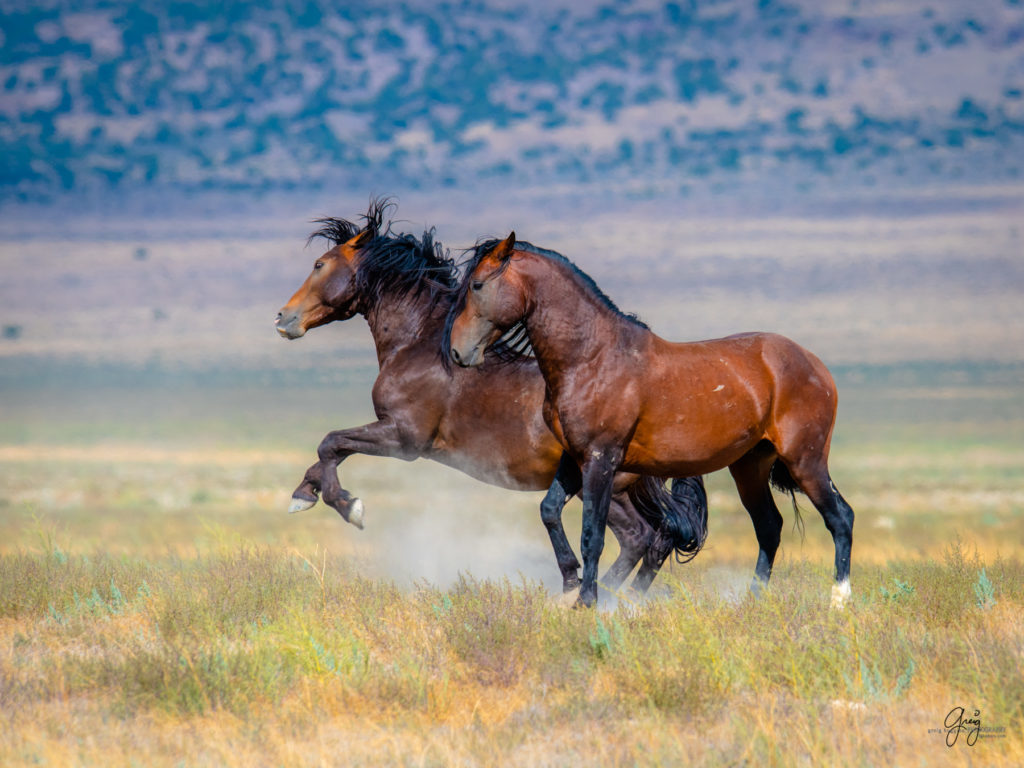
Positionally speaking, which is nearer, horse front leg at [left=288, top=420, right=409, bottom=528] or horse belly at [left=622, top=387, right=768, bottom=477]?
horse belly at [left=622, top=387, right=768, bottom=477]

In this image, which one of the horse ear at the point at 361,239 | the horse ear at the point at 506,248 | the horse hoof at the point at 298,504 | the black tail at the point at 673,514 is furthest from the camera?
the horse ear at the point at 361,239

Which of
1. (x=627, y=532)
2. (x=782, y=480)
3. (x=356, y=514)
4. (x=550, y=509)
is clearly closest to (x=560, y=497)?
(x=550, y=509)

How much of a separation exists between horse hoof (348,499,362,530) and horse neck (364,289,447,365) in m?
1.16

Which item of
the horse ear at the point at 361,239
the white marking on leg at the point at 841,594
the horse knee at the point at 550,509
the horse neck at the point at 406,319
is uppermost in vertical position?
the horse ear at the point at 361,239

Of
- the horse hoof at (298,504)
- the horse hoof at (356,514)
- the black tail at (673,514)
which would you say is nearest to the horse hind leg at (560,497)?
the black tail at (673,514)

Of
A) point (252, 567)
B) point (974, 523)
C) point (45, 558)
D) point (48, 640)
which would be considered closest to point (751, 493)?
point (252, 567)

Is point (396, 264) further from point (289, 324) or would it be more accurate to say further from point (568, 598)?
point (568, 598)

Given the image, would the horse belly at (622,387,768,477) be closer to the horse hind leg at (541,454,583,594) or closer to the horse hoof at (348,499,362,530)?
the horse hind leg at (541,454,583,594)

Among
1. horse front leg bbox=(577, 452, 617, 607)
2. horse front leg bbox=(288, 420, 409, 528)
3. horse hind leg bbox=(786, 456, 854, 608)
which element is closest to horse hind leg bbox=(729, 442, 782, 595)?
horse hind leg bbox=(786, 456, 854, 608)

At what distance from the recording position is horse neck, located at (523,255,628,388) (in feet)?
22.0

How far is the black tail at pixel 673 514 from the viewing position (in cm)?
850

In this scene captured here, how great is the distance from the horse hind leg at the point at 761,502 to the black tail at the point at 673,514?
1.86 feet

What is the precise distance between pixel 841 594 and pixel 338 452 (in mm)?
Result: 3759

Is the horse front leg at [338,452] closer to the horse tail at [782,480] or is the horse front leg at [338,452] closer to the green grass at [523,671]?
the green grass at [523,671]
